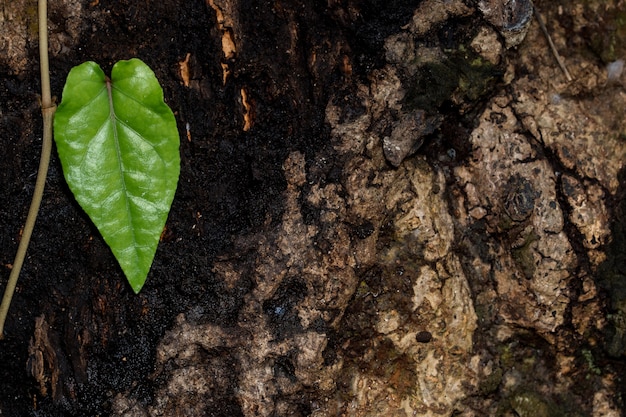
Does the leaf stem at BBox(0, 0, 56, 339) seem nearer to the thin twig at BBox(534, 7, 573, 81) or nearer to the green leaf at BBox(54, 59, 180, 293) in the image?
the green leaf at BBox(54, 59, 180, 293)

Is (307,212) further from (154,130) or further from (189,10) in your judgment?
(189,10)

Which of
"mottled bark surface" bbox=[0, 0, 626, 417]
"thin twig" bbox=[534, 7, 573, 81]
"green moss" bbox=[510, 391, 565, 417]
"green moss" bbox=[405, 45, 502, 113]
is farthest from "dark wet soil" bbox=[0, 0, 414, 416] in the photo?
"green moss" bbox=[510, 391, 565, 417]

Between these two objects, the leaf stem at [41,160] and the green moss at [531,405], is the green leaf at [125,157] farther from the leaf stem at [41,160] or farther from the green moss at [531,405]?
the green moss at [531,405]

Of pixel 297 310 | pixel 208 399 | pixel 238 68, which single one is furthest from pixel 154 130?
pixel 208 399

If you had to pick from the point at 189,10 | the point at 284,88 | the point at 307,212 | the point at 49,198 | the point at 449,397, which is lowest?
the point at 449,397

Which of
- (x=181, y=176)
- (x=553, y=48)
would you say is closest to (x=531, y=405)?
(x=553, y=48)

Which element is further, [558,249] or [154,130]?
[558,249]

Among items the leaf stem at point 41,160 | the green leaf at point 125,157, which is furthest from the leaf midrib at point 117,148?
the leaf stem at point 41,160
